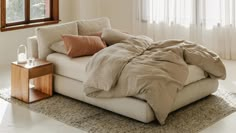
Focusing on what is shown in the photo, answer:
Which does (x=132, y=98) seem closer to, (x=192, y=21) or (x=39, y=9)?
(x=192, y=21)

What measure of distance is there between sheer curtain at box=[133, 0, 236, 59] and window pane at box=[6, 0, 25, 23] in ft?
6.45

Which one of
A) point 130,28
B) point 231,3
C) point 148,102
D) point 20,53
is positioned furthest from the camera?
point 130,28

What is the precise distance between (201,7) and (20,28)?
9.20ft

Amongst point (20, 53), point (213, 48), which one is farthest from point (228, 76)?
point (20, 53)

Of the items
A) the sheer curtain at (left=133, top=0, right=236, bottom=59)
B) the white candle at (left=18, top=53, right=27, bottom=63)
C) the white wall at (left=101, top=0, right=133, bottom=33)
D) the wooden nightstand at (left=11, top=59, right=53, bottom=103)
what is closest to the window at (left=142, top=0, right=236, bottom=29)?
the sheer curtain at (left=133, top=0, right=236, bottom=59)

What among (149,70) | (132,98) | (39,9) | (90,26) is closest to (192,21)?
(90,26)

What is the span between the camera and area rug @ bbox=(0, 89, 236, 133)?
3.75 m

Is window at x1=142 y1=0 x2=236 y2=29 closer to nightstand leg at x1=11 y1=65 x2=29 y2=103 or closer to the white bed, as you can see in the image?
the white bed

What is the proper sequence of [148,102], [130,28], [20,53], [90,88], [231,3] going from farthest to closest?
→ [130,28]
[231,3]
[20,53]
[90,88]
[148,102]

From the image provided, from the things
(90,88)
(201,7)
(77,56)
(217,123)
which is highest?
(201,7)

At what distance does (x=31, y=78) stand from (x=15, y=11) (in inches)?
90.4

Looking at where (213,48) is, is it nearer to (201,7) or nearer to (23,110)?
(201,7)

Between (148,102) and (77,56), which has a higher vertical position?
(77,56)

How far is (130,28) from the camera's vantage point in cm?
746
